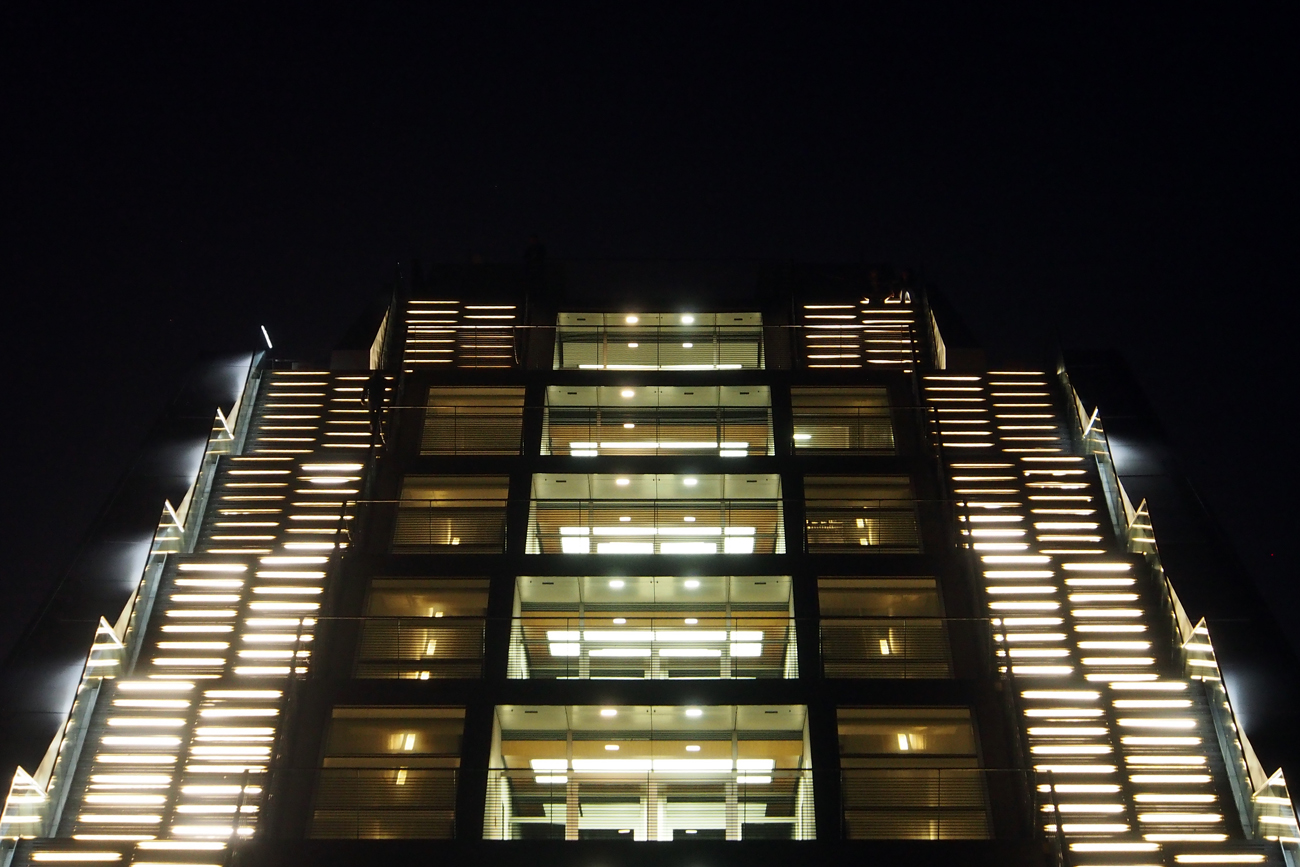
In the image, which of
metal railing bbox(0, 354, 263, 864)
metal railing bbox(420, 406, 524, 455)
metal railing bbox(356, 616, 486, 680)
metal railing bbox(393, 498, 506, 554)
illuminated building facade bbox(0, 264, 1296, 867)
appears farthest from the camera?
metal railing bbox(420, 406, 524, 455)

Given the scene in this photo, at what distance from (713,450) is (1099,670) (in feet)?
20.3

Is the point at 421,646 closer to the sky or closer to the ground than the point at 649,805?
closer to the sky

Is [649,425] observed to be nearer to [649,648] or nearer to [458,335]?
[458,335]

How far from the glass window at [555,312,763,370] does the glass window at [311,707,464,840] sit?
757 cm

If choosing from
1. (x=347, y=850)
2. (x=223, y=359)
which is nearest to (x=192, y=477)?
(x=223, y=359)

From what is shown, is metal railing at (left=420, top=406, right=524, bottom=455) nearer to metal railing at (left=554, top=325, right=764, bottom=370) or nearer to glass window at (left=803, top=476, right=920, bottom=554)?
metal railing at (left=554, top=325, right=764, bottom=370)

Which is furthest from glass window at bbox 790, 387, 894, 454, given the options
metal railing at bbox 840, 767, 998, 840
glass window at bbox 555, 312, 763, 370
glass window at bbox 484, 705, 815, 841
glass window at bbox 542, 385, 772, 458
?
metal railing at bbox 840, 767, 998, 840

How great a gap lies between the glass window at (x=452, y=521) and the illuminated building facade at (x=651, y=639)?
0.05m

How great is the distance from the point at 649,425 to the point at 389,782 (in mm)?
6994

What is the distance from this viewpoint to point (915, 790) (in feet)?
42.7

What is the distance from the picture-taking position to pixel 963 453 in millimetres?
17609

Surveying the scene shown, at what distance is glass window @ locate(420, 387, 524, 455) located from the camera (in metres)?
18.1

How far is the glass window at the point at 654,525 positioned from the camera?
54.7ft

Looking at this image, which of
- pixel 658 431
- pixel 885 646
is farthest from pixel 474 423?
pixel 885 646
